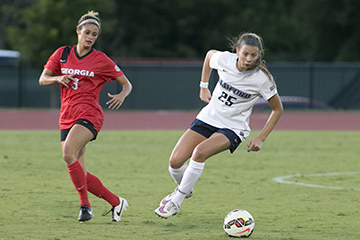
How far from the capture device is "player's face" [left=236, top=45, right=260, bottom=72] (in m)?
6.86

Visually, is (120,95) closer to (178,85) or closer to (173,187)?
(173,187)

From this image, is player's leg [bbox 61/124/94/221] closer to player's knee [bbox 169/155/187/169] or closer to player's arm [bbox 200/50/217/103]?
player's knee [bbox 169/155/187/169]

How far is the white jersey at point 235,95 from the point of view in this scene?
6969mm

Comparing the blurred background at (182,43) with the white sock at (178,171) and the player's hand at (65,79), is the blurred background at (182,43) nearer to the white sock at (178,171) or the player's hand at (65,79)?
the white sock at (178,171)

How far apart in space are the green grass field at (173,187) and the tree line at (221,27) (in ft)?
103

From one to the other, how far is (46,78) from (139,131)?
13.3 m

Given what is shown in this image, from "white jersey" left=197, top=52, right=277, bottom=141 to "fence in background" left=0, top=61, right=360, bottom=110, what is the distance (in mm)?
23659

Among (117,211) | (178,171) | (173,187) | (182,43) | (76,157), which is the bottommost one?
(182,43)

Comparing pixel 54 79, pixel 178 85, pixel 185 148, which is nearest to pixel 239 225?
pixel 185 148

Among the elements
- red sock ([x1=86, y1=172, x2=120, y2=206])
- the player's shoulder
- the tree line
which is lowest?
the tree line

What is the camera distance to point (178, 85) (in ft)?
107

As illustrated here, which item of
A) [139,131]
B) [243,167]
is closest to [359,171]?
[243,167]

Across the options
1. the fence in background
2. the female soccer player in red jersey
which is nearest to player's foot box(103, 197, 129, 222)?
the female soccer player in red jersey

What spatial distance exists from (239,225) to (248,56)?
169 centimetres
